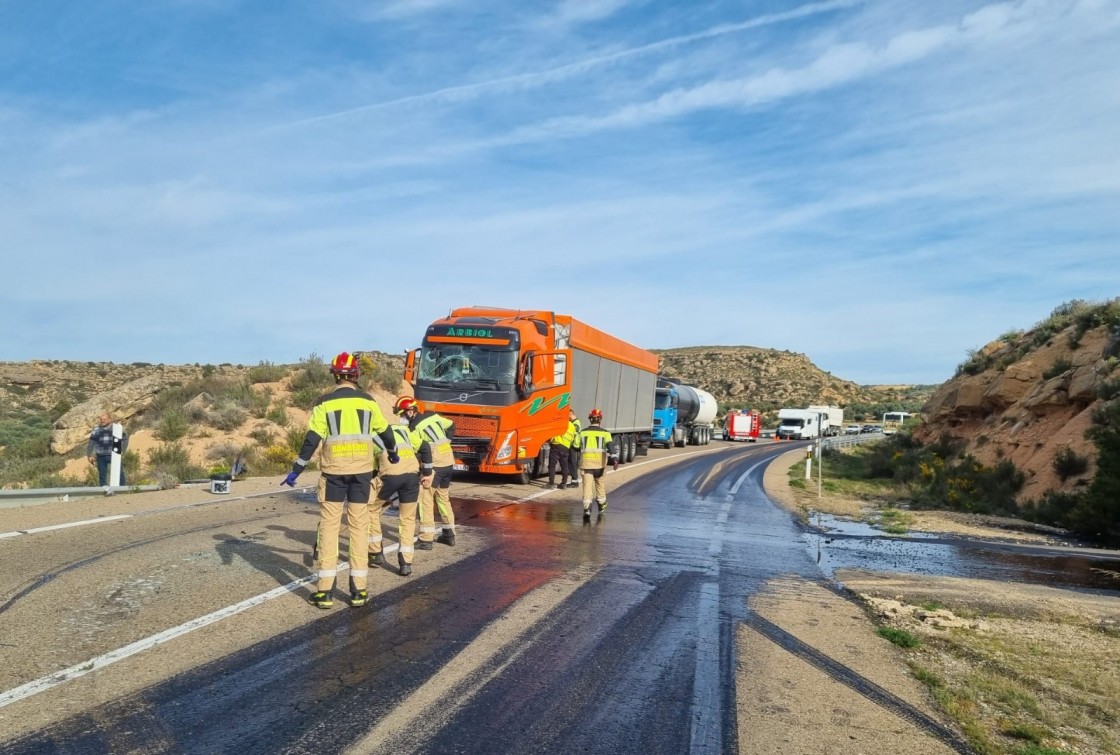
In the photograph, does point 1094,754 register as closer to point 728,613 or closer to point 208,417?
point 728,613

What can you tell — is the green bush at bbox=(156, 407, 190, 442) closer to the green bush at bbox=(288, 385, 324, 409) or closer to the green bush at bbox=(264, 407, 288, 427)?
the green bush at bbox=(264, 407, 288, 427)

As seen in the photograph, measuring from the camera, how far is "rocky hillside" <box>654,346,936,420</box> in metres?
104

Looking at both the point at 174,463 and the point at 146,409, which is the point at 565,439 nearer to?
the point at 174,463

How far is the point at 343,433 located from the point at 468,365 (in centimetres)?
1059

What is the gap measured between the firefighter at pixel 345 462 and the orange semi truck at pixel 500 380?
9.74m

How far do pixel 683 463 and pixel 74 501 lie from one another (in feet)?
73.4

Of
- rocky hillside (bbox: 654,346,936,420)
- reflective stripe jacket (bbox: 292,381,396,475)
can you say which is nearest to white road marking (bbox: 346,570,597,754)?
reflective stripe jacket (bbox: 292,381,396,475)

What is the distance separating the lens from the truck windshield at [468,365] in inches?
703

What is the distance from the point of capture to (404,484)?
8.80 meters

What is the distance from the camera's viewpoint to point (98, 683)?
5.16m

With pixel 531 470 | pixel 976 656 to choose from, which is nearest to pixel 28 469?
pixel 531 470

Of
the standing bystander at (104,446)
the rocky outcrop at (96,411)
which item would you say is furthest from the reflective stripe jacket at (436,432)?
the rocky outcrop at (96,411)

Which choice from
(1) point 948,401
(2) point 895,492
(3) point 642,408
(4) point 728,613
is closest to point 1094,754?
(4) point 728,613

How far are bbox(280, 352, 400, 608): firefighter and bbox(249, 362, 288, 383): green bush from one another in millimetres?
28795
